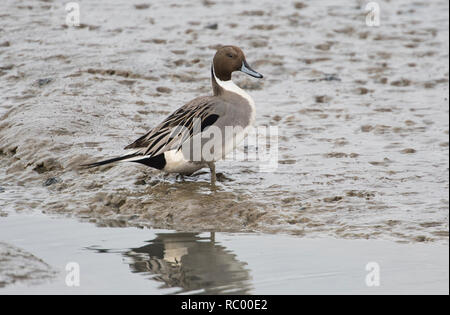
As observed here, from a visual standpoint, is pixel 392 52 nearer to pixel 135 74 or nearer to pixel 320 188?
pixel 135 74

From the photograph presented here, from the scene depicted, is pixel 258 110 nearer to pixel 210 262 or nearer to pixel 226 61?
pixel 226 61

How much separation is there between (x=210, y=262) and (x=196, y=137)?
141cm

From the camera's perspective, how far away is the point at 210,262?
217 inches

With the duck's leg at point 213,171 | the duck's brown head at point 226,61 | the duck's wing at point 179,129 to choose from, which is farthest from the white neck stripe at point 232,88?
the duck's leg at point 213,171

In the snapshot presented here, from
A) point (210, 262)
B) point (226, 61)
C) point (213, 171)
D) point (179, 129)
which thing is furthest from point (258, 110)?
point (210, 262)

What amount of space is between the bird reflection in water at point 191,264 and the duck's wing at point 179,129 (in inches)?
32.8

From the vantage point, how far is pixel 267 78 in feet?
32.9

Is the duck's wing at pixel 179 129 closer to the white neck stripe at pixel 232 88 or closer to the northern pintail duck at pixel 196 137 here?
the northern pintail duck at pixel 196 137

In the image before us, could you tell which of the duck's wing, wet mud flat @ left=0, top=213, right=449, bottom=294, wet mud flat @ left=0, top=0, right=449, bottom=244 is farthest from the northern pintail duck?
wet mud flat @ left=0, top=213, right=449, bottom=294

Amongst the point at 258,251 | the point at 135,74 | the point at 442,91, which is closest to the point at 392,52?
the point at 442,91

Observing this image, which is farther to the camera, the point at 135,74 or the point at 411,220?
the point at 135,74

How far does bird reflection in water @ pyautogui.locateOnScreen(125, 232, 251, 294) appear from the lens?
511 cm

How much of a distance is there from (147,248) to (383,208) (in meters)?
1.85

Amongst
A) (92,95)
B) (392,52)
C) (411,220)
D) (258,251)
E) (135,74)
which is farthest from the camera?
(392,52)
